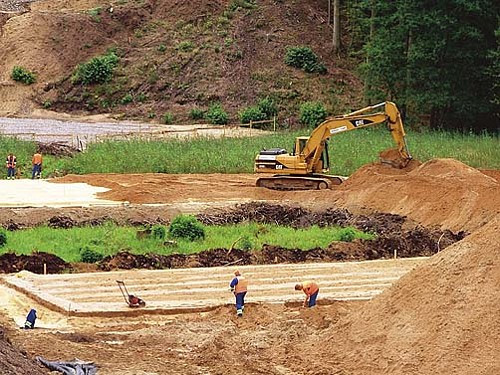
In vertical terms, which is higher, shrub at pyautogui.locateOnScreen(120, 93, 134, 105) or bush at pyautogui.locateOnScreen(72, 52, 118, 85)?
bush at pyautogui.locateOnScreen(72, 52, 118, 85)

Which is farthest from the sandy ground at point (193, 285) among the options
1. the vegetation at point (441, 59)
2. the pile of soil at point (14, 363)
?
the vegetation at point (441, 59)

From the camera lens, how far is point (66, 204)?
85.1ft

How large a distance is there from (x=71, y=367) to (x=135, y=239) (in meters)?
9.30

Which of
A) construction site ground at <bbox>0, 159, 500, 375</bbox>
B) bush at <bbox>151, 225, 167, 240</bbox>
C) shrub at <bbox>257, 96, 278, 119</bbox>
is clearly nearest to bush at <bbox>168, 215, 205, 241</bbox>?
bush at <bbox>151, 225, 167, 240</bbox>

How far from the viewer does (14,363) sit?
11156mm

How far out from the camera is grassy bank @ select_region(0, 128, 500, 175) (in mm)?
32688

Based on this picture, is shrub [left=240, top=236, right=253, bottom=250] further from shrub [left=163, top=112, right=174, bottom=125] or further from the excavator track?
shrub [left=163, top=112, right=174, bottom=125]

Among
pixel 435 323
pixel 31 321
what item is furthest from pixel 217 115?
pixel 435 323

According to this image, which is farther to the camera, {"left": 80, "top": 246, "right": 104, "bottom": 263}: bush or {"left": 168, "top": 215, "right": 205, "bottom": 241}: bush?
{"left": 168, "top": 215, "right": 205, "bottom": 241}: bush

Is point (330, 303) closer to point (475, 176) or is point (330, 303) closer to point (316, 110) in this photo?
point (475, 176)

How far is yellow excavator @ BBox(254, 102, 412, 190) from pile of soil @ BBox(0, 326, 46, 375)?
16717 mm

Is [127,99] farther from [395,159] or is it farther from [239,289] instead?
[239,289]

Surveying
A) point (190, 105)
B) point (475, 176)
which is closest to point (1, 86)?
point (190, 105)

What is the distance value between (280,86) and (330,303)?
124 ft
